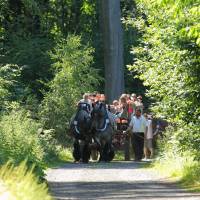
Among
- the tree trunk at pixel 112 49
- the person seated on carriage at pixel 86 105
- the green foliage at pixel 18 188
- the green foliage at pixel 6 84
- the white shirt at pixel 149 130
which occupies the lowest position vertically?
the green foliage at pixel 18 188

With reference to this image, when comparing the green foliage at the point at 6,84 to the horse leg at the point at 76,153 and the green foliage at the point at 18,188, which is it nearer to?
the horse leg at the point at 76,153

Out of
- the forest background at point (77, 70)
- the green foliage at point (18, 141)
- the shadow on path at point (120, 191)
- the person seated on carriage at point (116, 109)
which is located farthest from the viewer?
the person seated on carriage at point (116, 109)

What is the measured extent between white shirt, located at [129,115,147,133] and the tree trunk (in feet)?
37.1

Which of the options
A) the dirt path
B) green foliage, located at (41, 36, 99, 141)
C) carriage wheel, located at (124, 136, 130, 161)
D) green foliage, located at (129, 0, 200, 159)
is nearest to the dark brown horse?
carriage wheel, located at (124, 136, 130, 161)

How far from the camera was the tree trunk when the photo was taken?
43375 mm

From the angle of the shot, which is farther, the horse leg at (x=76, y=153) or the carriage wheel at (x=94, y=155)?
the carriage wheel at (x=94, y=155)

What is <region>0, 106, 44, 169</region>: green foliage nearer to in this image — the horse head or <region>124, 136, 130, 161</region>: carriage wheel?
the horse head

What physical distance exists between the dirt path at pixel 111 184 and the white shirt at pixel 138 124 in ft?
14.3

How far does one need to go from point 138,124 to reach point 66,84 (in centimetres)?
720

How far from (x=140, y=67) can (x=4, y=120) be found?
4.03 m

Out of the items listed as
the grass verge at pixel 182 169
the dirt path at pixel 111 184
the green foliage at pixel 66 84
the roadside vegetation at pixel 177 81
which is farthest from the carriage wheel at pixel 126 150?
the roadside vegetation at pixel 177 81

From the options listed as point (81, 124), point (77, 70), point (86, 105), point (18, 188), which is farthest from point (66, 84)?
point (18, 188)

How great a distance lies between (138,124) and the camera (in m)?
32.1

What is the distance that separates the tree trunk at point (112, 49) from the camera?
142 ft
